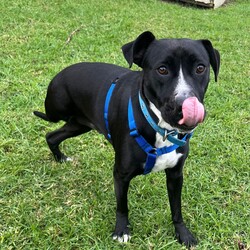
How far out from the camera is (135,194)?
11.7ft

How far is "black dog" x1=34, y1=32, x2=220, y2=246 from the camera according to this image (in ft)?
7.62

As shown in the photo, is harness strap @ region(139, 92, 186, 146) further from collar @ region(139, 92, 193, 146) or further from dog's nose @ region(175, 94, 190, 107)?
dog's nose @ region(175, 94, 190, 107)

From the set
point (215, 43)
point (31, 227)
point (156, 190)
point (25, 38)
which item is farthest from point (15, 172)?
point (215, 43)

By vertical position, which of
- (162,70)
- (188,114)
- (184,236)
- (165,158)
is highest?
(162,70)

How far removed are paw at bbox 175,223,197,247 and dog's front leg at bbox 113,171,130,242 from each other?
1.34ft

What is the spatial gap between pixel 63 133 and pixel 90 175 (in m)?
0.49

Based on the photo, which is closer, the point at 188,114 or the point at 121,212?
the point at 188,114

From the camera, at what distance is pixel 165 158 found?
2729 mm

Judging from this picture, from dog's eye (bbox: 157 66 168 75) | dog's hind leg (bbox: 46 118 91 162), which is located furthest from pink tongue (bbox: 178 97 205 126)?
dog's hind leg (bbox: 46 118 91 162)

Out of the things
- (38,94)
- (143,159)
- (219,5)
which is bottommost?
(219,5)

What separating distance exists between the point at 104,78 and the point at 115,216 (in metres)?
1.19

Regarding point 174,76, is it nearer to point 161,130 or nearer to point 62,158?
point 161,130

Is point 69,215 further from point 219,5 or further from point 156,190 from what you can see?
point 219,5

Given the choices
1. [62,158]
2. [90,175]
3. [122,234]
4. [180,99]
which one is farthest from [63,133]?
[180,99]
